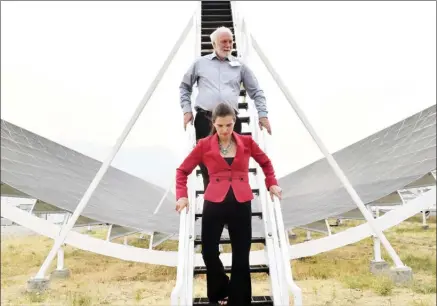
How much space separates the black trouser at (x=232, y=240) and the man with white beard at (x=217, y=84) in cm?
89

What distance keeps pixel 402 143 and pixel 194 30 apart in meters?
4.12

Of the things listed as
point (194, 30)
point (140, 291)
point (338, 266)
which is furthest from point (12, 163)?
point (338, 266)

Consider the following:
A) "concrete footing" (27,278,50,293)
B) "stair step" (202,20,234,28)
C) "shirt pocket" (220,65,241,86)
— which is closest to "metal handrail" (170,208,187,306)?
"shirt pocket" (220,65,241,86)

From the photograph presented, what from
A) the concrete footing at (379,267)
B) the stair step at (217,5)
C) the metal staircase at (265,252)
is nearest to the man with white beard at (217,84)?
the metal staircase at (265,252)

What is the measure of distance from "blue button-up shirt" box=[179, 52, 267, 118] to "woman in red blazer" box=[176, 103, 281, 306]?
31.0 inches

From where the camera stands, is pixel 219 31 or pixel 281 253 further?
pixel 219 31

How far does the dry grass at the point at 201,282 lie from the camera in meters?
6.17

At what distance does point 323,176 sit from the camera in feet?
33.6

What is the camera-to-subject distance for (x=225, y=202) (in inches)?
117

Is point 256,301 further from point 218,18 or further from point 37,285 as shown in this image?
point 218,18

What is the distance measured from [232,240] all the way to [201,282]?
4.82 metres

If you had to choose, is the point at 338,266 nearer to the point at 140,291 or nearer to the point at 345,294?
the point at 345,294

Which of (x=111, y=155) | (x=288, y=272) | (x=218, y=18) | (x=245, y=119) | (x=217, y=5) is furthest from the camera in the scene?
(x=217, y=5)

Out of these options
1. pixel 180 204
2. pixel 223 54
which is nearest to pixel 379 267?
pixel 223 54
